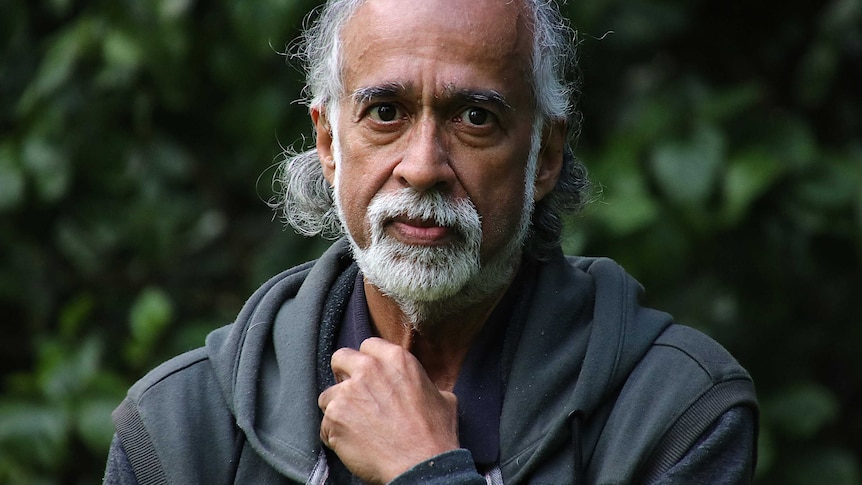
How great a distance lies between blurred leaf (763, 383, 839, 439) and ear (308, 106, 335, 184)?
2231mm

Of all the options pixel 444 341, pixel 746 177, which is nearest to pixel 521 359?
pixel 444 341

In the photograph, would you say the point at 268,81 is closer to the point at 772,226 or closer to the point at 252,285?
the point at 252,285

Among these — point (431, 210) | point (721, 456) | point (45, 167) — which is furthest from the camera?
point (45, 167)

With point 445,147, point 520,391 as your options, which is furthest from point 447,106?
point 520,391

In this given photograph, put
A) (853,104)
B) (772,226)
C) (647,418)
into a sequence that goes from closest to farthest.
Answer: (647,418)
(772,226)
(853,104)

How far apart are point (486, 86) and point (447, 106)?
0.08 metres

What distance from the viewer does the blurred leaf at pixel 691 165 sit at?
3.87 meters

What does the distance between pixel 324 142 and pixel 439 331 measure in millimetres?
461

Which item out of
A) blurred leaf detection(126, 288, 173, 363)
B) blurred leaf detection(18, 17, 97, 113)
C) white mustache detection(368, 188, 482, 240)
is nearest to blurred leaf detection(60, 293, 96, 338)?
blurred leaf detection(126, 288, 173, 363)

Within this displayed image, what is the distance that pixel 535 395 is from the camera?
2250 millimetres

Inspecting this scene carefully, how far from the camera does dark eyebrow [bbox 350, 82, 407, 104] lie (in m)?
2.29

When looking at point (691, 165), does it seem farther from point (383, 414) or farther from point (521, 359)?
point (383, 414)

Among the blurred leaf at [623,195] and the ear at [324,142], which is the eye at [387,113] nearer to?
the ear at [324,142]

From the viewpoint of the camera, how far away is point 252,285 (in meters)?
4.60
